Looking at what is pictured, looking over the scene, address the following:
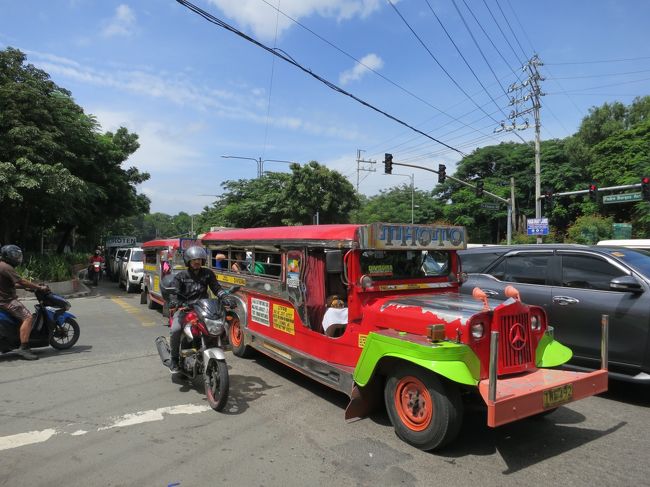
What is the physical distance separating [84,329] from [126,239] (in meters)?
30.9

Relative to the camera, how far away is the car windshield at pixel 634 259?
541 cm

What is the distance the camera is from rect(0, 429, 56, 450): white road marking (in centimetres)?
408

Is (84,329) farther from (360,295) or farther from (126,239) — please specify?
(126,239)

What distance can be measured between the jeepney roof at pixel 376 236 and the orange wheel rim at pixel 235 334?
181 cm

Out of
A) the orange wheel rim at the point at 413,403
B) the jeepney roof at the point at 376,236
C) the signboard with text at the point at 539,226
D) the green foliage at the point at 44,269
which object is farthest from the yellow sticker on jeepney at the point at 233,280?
the signboard with text at the point at 539,226

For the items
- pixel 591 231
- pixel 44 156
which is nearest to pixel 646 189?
pixel 591 231

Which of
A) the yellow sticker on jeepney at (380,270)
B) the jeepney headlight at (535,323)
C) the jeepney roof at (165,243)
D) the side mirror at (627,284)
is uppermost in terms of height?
the jeepney roof at (165,243)

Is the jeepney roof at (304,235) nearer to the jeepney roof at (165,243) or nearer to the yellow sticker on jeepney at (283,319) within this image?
the yellow sticker on jeepney at (283,319)

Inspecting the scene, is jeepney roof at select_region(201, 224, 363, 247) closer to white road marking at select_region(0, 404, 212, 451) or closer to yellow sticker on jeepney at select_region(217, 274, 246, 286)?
yellow sticker on jeepney at select_region(217, 274, 246, 286)

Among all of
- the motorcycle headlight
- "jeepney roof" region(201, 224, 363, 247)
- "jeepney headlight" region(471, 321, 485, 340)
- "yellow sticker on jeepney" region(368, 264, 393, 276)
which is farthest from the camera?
the motorcycle headlight

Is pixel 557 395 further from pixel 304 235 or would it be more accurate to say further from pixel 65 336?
pixel 65 336

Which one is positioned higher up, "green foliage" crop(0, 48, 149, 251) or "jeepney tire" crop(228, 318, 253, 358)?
"green foliage" crop(0, 48, 149, 251)

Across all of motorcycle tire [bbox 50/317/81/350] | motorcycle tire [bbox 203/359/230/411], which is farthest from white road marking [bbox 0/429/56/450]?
motorcycle tire [bbox 50/317/81/350]

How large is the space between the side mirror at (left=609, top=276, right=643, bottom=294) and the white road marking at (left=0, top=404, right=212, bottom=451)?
180 inches
